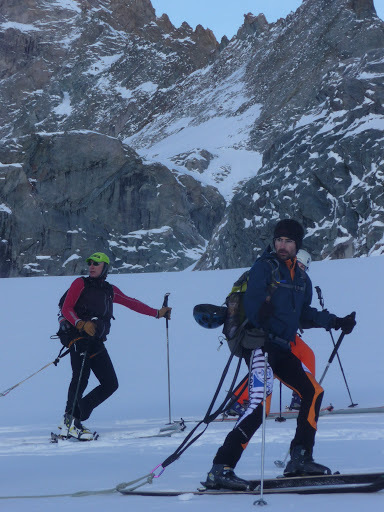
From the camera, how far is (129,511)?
122 inches

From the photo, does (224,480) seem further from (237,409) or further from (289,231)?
(237,409)

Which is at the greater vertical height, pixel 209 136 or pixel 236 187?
pixel 209 136

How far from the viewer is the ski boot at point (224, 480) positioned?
3359 millimetres

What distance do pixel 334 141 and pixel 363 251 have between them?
11.5 metres

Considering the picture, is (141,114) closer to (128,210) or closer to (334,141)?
(128,210)

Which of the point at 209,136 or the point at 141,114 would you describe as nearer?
the point at 209,136

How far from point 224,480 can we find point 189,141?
12208 centimetres

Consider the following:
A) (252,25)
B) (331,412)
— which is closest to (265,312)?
(331,412)

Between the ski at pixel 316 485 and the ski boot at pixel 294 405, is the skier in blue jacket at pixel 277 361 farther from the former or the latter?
the ski boot at pixel 294 405

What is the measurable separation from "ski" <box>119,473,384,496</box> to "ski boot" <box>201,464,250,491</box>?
0.07 feet

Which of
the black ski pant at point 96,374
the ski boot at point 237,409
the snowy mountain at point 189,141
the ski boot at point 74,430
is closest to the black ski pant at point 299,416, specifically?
the black ski pant at point 96,374

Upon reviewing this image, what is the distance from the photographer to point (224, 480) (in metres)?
3.39

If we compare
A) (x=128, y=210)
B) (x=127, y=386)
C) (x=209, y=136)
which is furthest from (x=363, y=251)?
(x=209, y=136)

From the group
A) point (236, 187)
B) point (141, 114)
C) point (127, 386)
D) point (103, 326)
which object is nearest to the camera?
point (103, 326)
